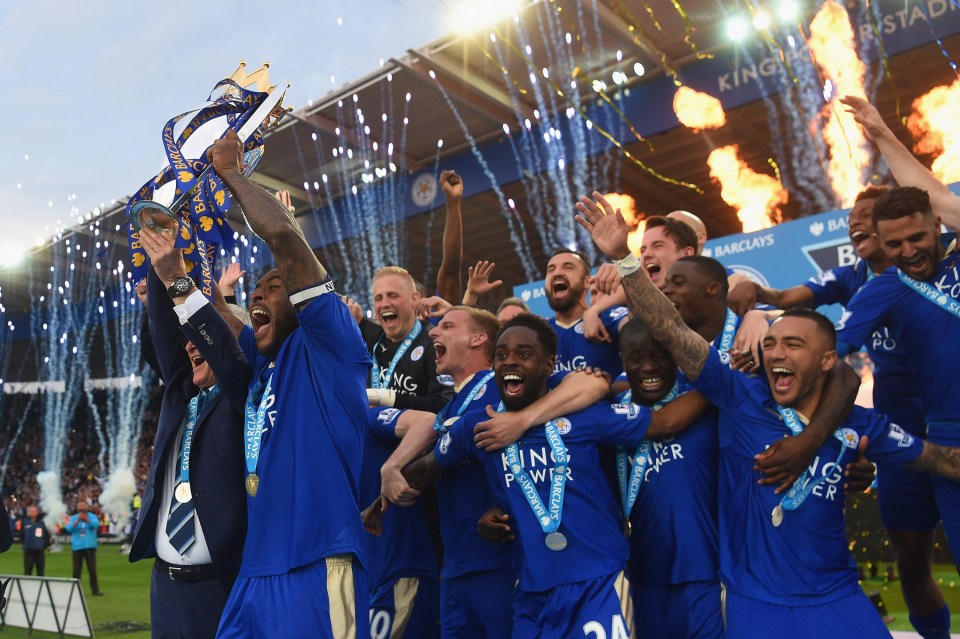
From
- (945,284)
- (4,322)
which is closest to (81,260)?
(4,322)

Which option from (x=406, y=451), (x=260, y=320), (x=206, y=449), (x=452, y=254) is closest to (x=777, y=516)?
(x=406, y=451)

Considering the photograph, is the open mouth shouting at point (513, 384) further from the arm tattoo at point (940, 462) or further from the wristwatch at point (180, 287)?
the arm tattoo at point (940, 462)

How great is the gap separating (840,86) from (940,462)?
48.1 ft

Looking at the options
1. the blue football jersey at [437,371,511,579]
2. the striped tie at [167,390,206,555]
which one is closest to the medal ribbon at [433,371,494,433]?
the blue football jersey at [437,371,511,579]

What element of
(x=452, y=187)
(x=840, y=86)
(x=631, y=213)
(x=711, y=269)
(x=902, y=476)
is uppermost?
(x=840, y=86)

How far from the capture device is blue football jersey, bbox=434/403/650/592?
3260 mm

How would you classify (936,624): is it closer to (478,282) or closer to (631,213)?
(478,282)

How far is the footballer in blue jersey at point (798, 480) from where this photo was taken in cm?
297

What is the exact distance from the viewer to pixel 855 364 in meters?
9.24

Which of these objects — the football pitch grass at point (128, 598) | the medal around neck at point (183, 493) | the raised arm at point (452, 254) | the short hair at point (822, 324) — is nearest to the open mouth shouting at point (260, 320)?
the medal around neck at point (183, 493)

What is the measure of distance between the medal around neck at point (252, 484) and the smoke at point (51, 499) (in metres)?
35.8

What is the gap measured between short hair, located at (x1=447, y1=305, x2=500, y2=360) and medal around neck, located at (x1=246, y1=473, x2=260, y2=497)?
4.98 feet

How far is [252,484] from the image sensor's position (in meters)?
2.97

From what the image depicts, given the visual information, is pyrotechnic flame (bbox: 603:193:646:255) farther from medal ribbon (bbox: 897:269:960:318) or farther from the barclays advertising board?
medal ribbon (bbox: 897:269:960:318)
